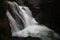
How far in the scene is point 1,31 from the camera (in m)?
7.11

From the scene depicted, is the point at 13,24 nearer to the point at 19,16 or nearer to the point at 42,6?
the point at 19,16

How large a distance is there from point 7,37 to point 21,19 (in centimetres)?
422

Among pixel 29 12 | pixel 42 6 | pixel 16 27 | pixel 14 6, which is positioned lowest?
pixel 42 6

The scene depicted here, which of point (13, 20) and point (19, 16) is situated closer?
point (13, 20)

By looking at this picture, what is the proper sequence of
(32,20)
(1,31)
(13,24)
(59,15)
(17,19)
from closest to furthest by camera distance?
(59,15) < (1,31) < (13,24) < (17,19) < (32,20)

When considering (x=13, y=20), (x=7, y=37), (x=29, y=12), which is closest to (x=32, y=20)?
(x=29, y=12)

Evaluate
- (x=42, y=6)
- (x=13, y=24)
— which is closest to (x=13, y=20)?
(x=13, y=24)

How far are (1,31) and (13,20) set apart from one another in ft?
11.7

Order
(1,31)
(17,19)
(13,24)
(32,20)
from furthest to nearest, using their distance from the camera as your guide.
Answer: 1. (32,20)
2. (17,19)
3. (13,24)
4. (1,31)

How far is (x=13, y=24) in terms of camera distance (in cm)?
1040

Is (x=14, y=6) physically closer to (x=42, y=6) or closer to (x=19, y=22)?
(x=19, y=22)

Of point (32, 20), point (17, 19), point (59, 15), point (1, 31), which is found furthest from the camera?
point (32, 20)

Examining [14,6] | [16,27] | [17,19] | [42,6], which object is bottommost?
[42,6]

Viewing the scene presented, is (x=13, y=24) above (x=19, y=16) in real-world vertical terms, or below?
below
